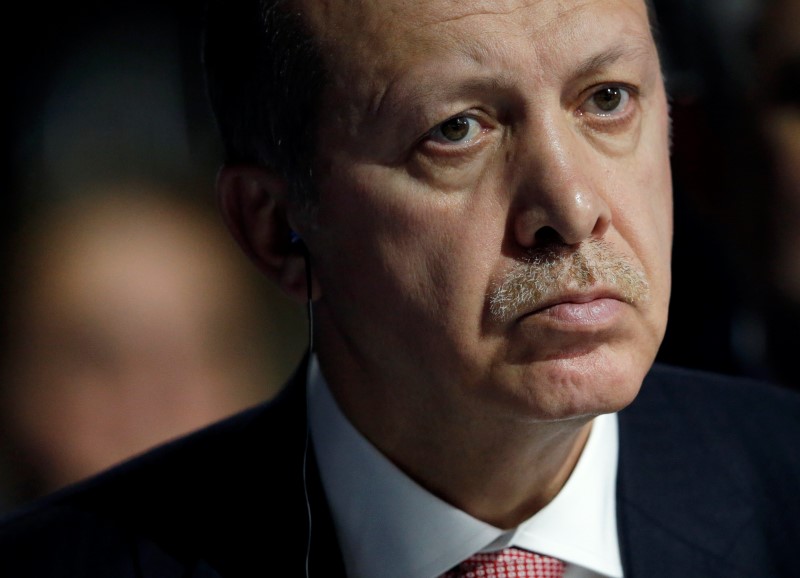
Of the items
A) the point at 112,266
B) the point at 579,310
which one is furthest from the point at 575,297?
the point at 112,266

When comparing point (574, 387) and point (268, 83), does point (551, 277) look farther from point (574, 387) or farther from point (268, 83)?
point (268, 83)

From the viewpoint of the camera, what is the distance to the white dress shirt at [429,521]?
262 cm

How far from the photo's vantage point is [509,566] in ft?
8.48

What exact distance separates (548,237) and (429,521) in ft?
2.36

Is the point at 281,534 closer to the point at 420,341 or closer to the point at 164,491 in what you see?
the point at 164,491

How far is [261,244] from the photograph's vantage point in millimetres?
2855

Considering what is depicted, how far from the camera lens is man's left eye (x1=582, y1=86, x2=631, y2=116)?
8.14ft

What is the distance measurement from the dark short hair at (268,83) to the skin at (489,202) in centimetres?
5

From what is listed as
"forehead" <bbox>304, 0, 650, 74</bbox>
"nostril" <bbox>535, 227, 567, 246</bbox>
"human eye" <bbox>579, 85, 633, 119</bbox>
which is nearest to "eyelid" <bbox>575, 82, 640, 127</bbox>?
"human eye" <bbox>579, 85, 633, 119</bbox>

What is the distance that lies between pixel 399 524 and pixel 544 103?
982 mm

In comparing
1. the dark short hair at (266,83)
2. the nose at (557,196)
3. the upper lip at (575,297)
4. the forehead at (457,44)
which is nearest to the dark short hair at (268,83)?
the dark short hair at (266,83)

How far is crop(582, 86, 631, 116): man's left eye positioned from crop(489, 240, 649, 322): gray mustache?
0.31 meters

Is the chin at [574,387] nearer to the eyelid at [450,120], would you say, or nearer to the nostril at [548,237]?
the nostril at [548,237]

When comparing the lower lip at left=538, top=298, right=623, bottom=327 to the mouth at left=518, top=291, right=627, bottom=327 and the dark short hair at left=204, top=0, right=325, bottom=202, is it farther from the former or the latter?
the dark short hair at left=204, top=0, right=325, bottom=202
